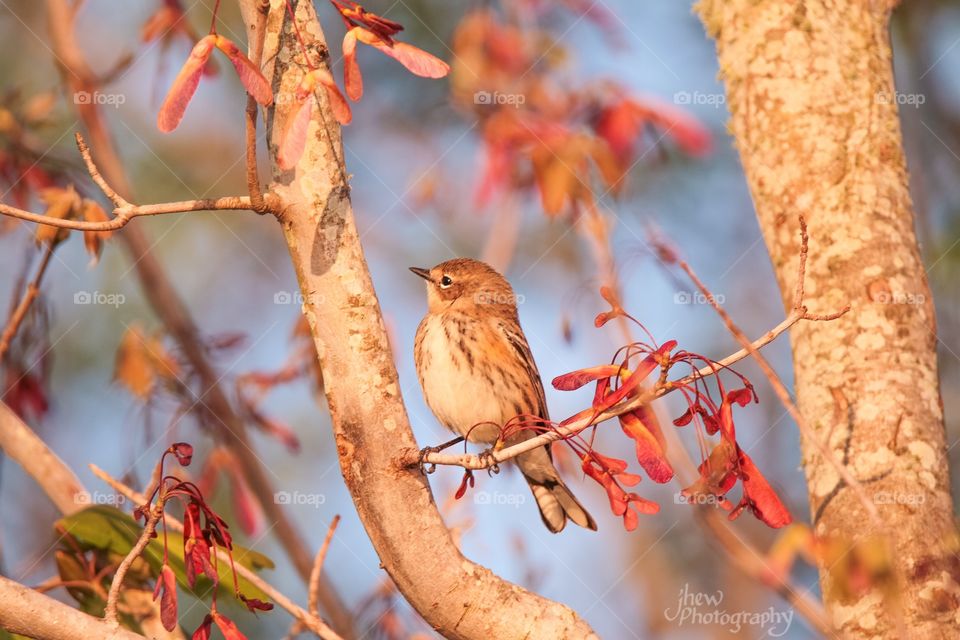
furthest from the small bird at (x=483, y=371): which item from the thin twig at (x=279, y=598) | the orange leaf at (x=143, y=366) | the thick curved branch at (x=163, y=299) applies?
the thin twig at (x=279, y=598)

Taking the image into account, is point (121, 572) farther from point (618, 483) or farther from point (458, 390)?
point (458, 390)

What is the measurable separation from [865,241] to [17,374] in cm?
432

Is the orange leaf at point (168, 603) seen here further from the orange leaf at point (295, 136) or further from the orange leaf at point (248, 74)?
the orange leaf at point (248, 74)

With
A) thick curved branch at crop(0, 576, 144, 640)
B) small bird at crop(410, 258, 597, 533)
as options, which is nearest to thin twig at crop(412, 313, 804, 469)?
thick curved branch at crop(0, 576, 144, 640)

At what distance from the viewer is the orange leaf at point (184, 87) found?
291cm

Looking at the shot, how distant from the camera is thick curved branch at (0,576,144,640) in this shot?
9.25ft

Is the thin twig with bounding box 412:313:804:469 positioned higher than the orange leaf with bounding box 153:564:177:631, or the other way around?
the thin twig with bounding box 412:313:804:469

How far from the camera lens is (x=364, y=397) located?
10.8 feet

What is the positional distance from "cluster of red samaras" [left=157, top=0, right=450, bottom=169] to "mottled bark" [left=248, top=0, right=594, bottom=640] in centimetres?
29

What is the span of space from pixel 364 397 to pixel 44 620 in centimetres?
111

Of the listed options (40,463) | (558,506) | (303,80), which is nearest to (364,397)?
(303,80)

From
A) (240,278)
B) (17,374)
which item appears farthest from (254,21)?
(240,278)

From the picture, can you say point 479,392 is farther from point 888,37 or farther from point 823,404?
point 888,37

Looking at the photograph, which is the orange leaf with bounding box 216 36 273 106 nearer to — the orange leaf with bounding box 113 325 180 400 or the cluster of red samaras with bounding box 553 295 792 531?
the cluster of red samaras with bounding box 553 295 792 531
